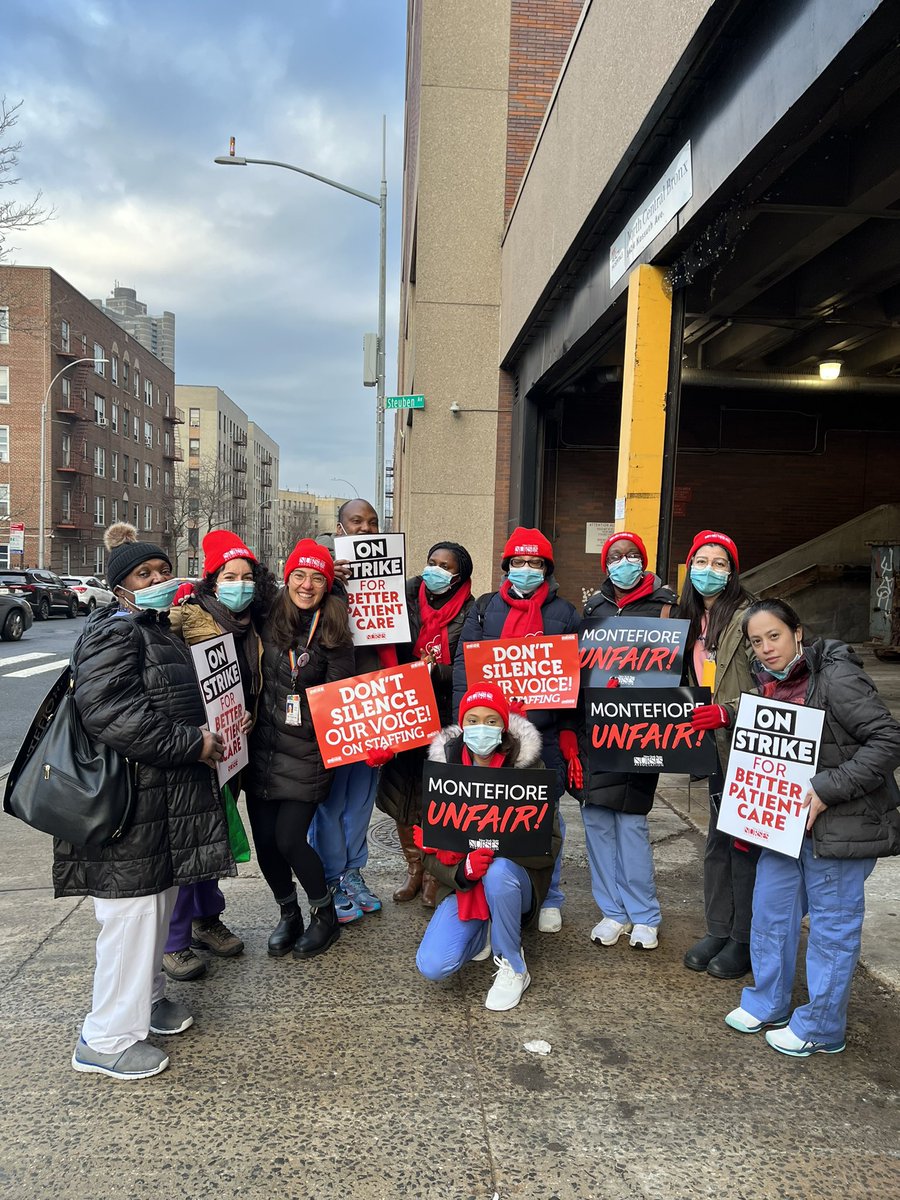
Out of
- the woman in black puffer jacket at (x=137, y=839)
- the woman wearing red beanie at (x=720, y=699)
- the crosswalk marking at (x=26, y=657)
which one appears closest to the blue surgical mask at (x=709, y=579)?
the woman wearing red beanie at (x=720, y=699)

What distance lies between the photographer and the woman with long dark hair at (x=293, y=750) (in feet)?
12.6

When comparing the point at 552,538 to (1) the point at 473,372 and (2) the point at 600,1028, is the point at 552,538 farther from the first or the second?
(2) the point at 600,1028

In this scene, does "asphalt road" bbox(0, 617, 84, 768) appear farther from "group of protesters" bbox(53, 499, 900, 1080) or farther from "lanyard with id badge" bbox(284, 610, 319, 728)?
"lanyard with id badge" bbox(284, 610, 319, 728)

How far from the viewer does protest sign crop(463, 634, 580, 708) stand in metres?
4.09

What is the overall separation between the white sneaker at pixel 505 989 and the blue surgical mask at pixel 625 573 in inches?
74.5

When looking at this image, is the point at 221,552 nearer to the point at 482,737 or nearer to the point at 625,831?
the point at 482,737

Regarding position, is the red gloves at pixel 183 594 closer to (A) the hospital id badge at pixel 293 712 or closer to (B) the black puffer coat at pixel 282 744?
(B) the black puffer coat at pixel 282 744

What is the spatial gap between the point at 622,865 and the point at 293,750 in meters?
1.68

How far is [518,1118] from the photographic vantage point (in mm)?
2723

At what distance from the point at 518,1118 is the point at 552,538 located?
13436mm

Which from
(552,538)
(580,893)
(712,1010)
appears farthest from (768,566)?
(712,1010)

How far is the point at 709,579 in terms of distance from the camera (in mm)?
3875

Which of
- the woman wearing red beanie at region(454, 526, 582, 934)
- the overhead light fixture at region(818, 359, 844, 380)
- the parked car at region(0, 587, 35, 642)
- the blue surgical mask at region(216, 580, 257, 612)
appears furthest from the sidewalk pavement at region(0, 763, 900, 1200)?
the parked car at region(0, 587, 35, 642)

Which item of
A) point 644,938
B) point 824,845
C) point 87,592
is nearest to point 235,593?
point 644,938
